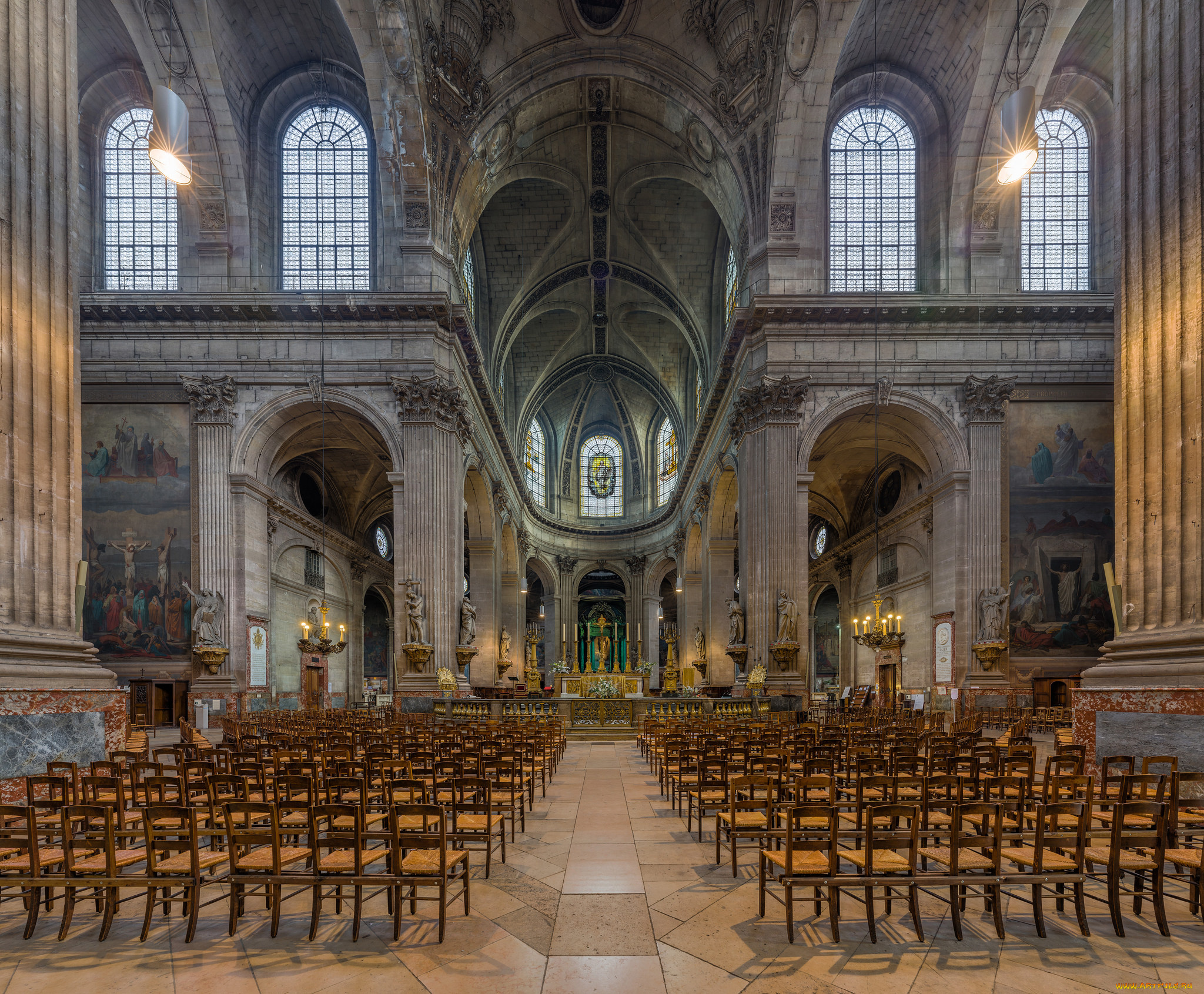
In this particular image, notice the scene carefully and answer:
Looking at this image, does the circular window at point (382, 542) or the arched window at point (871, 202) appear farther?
the circular window at point (382, 542)

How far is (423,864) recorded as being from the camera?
6.27 metres

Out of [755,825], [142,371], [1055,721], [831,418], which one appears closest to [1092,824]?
[755,825]

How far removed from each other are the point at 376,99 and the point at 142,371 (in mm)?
12030

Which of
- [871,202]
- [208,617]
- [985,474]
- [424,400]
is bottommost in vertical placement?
[208,617]

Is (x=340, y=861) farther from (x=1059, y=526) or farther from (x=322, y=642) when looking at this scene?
(x=1059, y=526)

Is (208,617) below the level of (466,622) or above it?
above

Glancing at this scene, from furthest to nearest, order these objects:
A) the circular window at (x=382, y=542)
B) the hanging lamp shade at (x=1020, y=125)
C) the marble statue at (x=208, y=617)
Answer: the circular window at (x=382, y=542) < the marble statue at (x=208, y=617) < the hanging lamp shade at (x=1020, y=125)

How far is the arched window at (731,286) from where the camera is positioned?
105ft

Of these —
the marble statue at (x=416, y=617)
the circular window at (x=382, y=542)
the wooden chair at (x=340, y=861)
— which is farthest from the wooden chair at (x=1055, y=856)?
the circular window at (x=382, y=542)

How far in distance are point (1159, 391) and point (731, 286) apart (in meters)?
26.5

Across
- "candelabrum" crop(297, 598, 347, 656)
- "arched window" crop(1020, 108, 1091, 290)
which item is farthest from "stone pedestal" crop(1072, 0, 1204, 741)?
"candelabrum" crop(297, 598, 347, 656)

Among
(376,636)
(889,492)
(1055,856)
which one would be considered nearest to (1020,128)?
(1055,856)

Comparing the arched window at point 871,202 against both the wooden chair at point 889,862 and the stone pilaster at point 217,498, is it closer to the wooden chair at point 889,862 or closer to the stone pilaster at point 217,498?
the stone pilaster at point 217,498

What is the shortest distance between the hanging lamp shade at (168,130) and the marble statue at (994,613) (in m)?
24.4
